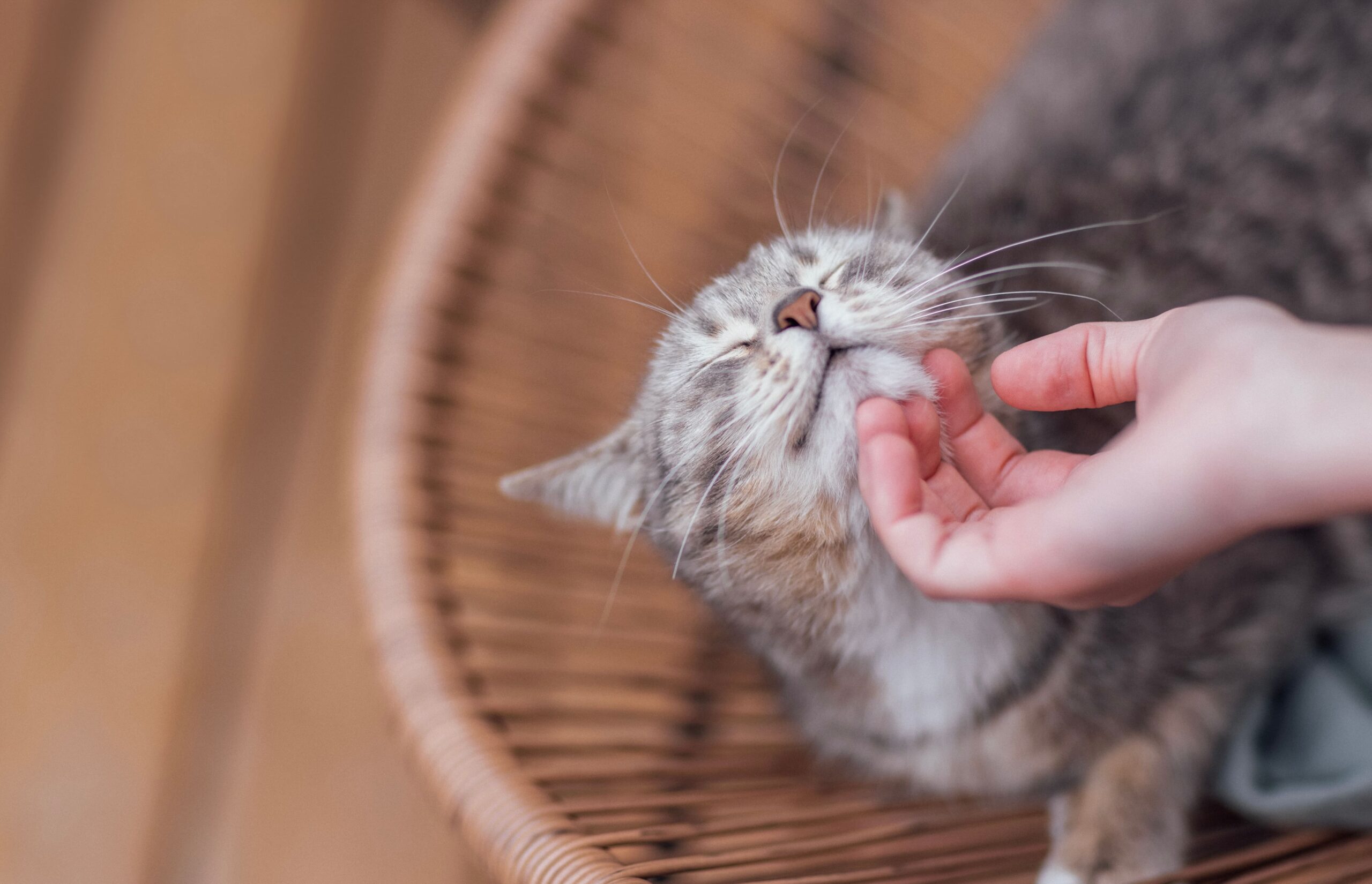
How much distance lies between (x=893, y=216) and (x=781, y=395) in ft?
1.56

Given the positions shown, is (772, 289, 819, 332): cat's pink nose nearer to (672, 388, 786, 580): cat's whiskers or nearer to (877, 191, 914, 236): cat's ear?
(672, 388, 786, 580): cat's whiskers

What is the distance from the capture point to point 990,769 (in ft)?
3.74

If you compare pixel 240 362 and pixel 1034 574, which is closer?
pixel 1034 574

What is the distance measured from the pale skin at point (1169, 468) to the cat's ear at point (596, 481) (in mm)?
384

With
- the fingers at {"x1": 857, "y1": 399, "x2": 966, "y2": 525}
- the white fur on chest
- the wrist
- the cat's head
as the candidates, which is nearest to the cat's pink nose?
the cat's head

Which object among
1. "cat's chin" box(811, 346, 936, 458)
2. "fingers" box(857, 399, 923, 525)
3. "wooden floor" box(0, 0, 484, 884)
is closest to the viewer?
"fingers" box(857, 399, 923, 525)

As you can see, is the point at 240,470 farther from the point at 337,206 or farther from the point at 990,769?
the point at 990,769

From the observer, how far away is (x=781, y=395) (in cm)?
83

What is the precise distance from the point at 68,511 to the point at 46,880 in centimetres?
65

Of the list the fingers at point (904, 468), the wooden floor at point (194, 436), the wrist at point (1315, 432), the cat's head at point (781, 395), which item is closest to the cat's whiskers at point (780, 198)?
the cat's head at point (781, 395)

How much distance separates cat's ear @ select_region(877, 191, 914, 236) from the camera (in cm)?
116

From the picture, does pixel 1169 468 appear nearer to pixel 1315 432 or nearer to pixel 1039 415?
pixel 1315 432

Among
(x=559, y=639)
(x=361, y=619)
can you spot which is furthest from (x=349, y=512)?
(x=559, y=639)

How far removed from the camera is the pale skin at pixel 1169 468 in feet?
1.85
